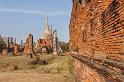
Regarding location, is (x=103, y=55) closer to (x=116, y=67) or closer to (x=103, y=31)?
(x=103, y=31)

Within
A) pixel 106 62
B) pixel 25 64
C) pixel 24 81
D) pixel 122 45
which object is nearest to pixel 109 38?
pixel 106 62

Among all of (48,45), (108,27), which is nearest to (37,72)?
(108,27)

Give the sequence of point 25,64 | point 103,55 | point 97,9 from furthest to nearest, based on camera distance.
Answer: point 25,64
point 97,9
point 103,55

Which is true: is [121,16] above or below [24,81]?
above

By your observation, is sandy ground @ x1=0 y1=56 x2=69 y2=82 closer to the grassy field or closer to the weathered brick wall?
the grassy field

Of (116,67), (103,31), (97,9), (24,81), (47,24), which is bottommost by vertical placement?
(24,81)

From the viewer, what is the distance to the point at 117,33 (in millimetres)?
4148

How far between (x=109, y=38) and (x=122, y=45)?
0.79 m

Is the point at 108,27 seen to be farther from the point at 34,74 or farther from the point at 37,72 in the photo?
the point at 37,72

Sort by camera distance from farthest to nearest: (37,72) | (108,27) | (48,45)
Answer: (48,45) < (37,72) < (108,27)

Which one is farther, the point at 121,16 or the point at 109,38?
the point at 109,38

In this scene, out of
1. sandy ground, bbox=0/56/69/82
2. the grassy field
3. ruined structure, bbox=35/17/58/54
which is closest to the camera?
the grassy field

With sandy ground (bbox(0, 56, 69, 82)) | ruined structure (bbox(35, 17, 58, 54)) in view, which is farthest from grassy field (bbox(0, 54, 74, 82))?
ruined structure (bbox(35, 17, 58, 54))

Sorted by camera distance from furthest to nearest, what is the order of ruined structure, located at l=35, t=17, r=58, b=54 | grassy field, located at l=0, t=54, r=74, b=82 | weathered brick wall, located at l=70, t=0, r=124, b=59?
ruined structure, located at l=35, t=17, r=58, b=54 < grassy field, located at l=0, t=54, r=74, b=82 < weathered brick wall, located at l=70, t=0, r=124, b=59
